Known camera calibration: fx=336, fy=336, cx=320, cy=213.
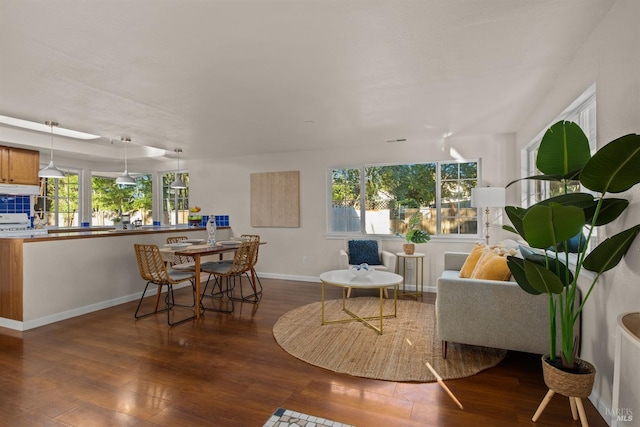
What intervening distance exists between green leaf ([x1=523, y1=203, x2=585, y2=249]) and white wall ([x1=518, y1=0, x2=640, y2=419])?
1.45 feet

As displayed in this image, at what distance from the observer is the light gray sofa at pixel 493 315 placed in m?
2.49

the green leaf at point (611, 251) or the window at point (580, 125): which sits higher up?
the window at point (580, 125)

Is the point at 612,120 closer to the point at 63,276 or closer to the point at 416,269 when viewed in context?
the point at 416,269

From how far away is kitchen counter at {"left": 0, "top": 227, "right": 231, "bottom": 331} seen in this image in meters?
3.63

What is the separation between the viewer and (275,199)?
6.33 meters

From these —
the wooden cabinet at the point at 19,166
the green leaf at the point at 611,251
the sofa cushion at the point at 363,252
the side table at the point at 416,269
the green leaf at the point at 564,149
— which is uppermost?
the wooden cabinet at the point at 19,166

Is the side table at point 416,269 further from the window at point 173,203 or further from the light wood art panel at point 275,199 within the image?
the window at point 173,203

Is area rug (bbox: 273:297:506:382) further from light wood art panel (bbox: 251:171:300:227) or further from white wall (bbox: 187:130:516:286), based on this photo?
light wood art panel (bbox: 251:171:300:227)

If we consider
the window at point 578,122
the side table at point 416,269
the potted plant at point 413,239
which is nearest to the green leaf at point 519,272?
the window at point 578,122

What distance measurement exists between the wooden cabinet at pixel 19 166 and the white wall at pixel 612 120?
7629 mm

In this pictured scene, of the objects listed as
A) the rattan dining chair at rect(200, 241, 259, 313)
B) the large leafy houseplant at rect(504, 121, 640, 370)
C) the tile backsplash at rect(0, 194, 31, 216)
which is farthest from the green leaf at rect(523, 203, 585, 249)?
the tile backsplash at rect(0, 194, 31, 216)

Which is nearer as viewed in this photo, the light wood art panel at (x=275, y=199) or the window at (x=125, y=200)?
the light wood art panel at (x=275, y=199)

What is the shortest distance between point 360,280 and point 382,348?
755mm

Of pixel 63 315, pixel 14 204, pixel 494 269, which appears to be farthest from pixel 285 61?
pixel 14 204
